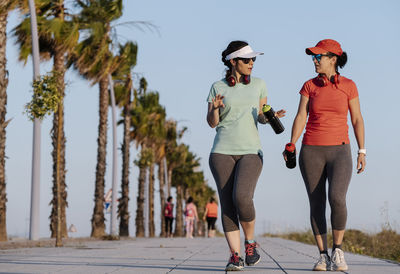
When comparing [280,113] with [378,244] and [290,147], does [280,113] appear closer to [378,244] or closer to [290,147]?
[290,147]

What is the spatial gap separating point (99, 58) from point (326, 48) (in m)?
21.2

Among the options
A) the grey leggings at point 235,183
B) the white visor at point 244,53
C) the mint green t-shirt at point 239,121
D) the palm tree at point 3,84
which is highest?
the palm tree at point 3,84

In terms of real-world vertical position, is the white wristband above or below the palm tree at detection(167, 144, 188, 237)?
below

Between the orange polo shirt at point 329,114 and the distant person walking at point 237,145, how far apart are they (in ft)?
1.29

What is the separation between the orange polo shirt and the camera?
23.9 feet

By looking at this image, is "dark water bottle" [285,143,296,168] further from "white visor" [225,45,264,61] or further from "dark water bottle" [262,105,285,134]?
"white visor" [225,45,264,61]

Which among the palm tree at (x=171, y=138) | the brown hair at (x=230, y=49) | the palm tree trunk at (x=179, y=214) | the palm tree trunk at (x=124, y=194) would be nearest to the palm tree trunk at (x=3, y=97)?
the brown hair at (x=230, y=49)

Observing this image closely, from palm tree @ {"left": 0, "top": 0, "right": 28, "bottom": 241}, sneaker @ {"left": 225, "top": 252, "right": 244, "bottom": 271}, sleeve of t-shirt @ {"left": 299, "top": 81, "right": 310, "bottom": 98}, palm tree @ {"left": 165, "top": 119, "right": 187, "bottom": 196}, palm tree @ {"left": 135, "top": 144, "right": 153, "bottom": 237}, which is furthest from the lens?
palm tree @ {"left": 165, "top": 119, "right": 187, "bottom": 196}

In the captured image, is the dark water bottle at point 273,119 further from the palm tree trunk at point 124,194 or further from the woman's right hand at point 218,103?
the palm tree trunk at point 124,194

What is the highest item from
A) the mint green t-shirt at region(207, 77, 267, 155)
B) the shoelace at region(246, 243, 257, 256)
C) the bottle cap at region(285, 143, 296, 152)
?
the mint green t-shirt at region(207, 77, 267, 155)

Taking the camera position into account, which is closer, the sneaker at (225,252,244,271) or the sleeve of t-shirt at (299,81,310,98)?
the sneaker at (225,252,244,271)

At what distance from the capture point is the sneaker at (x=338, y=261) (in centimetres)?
708

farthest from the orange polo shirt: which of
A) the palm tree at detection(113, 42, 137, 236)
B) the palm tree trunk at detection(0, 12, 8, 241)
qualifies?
the palm tree at detection(113, 42, 137, 236)

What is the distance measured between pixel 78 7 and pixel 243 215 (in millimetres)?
19870
